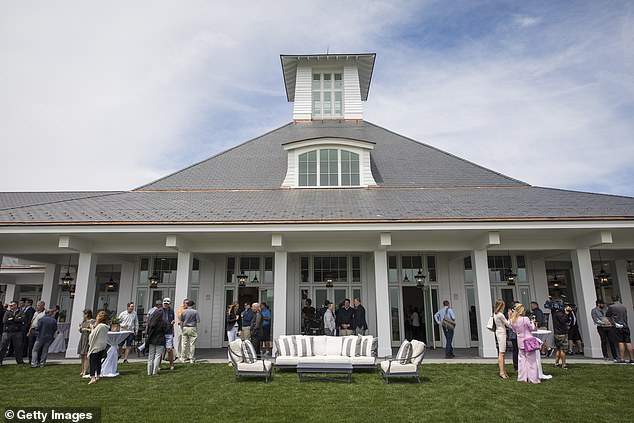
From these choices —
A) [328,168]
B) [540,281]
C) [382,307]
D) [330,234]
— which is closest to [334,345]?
[382,307]

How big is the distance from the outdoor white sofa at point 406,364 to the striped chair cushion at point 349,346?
1414 mm

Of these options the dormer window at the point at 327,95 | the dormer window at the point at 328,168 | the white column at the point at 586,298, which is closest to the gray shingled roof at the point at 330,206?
the dormer window at the point at 328,168

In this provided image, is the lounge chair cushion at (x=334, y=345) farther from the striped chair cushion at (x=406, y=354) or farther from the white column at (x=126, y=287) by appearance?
the white column at (x=126, y=287)

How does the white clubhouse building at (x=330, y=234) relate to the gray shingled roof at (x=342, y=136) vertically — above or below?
below

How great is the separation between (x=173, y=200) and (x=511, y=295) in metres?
13.5

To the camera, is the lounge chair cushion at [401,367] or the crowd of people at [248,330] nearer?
the lounge chair cushion at [401,367]

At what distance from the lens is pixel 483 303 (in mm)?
13227

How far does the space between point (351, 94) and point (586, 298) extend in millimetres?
14316

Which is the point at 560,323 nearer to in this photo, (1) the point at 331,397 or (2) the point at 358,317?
(2) the point at 358,317

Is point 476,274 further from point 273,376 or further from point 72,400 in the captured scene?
point 72,400

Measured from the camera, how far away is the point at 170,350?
424 inches

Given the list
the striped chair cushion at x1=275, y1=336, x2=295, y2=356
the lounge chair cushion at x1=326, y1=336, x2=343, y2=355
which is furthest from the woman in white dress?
the striped chair cushion at x1=275, y1=336, x2=295, y2=356

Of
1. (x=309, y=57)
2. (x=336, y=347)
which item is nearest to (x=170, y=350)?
(x=336, y=347)

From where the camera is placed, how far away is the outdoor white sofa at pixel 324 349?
403 inches
